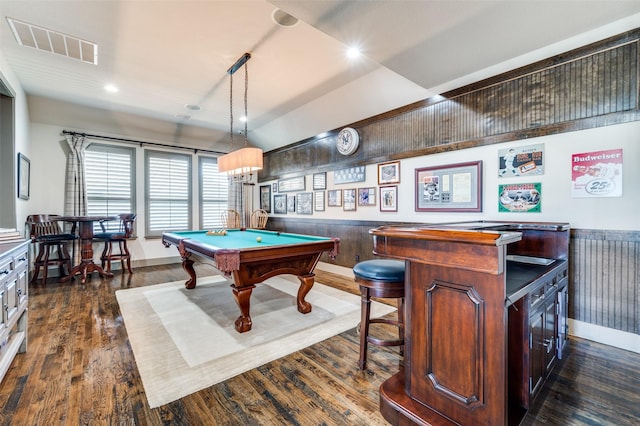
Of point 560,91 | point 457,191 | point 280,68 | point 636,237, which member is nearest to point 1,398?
point 280,68

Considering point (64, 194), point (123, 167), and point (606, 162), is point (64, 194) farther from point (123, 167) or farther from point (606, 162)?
point (606, 162)

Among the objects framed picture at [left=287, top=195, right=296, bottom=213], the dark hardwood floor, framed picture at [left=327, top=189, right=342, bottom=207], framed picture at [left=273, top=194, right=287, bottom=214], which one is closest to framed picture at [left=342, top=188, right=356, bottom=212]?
framed picture at [left=327, top=189, right=342, bottom=207]

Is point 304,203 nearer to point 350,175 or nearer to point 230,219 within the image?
point 350,175

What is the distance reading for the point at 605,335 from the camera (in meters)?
2.44

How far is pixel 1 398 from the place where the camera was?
5.66 ft

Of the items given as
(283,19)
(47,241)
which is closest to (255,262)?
(283,19)

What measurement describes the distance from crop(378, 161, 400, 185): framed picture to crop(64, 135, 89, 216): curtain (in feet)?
18.0

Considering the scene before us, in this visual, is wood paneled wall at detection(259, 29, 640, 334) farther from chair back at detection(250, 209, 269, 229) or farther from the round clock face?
chair back at detection(250, 209, 269, 229)

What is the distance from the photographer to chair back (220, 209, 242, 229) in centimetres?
676

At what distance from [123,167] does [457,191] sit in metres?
6.37

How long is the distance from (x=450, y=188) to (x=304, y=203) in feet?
10.5

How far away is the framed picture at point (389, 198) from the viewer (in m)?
4.16

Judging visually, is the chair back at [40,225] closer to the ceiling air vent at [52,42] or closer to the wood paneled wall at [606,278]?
the ceiling air vent at [52,42]

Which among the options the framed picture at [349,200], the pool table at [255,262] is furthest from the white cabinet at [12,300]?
the framed picture at [349,200]
